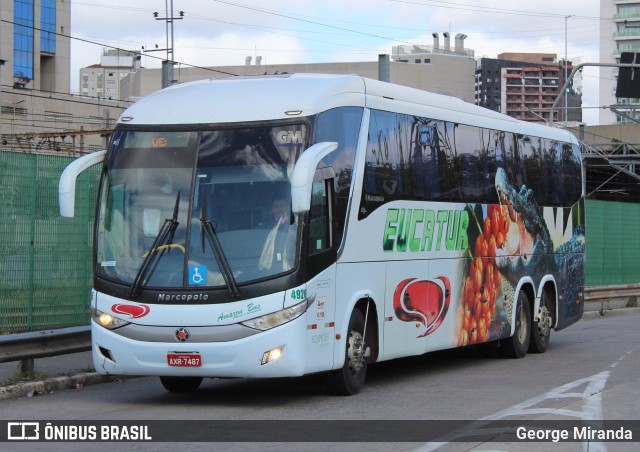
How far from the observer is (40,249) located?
16.2 metres

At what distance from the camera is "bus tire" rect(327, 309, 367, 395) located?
12.4 m

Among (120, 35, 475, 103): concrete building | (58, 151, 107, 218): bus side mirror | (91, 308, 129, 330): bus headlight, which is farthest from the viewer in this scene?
(120, 35, 475, 103): concrete building

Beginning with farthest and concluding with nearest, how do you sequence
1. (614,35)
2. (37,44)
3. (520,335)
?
(614,35), (37,44), (520,335)

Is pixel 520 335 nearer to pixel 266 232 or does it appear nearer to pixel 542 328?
pixel 542 328

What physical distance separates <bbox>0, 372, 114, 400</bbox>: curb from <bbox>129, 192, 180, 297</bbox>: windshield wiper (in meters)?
2.02

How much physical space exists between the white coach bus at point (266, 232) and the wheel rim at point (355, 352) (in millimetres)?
22

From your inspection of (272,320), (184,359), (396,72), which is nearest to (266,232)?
(272,320)

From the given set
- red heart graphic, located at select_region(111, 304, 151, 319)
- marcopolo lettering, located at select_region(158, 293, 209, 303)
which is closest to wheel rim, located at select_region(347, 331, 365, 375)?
marcopolo lettering, located at select_region(158, 293, 209, 303)

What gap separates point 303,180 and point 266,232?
826 mm

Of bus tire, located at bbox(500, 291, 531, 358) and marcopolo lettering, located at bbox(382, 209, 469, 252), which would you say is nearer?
marcopolo lettering, located at bbox(382, 209, 469, 252)

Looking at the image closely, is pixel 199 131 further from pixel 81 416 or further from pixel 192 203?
pixel 81 416

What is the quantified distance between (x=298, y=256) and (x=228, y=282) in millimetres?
765

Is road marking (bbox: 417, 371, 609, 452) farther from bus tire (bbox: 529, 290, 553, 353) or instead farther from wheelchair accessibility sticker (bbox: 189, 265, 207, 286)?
bus tire (bbox: 529, 290, 553, 353)

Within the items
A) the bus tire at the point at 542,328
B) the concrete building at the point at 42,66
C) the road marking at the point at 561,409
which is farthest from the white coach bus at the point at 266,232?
the concrete building at the point at 42,66
